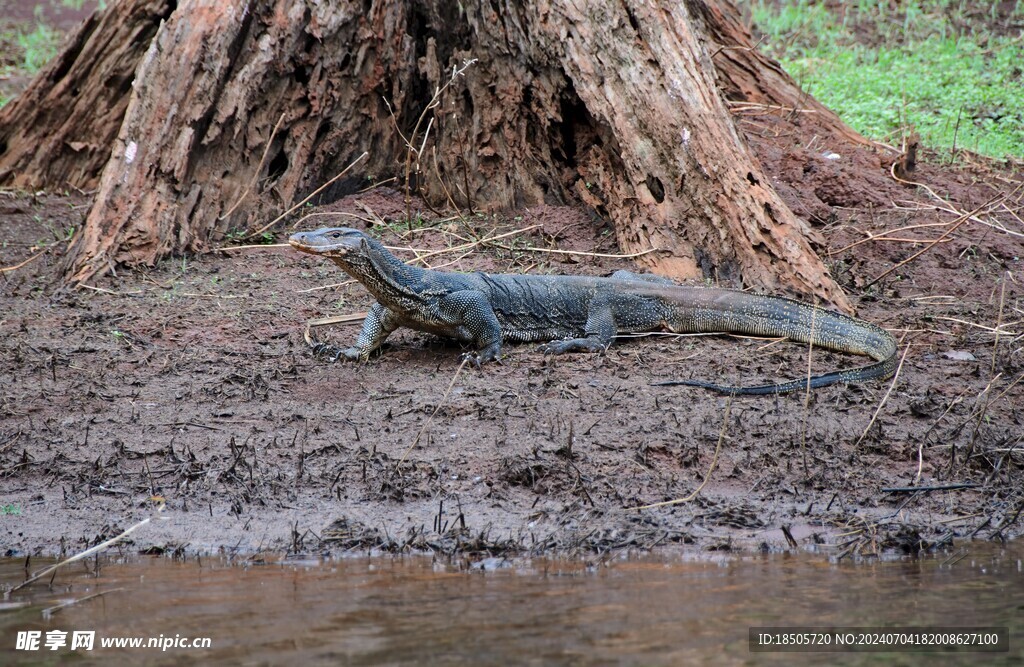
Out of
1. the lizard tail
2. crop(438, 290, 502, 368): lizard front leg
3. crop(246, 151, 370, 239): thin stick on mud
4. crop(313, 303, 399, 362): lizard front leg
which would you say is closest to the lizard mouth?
crop(313, 303, 399, 362): lizard front leg

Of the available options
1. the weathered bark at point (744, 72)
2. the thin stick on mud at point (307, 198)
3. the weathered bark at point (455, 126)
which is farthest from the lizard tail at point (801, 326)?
the weathered bark at point (744, 72)

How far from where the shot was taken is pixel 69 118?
960 centimetres

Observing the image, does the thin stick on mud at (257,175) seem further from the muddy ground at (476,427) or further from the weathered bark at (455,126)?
the muddy ground at (476,427)

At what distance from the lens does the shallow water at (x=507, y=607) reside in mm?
3467

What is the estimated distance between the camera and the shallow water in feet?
11.4

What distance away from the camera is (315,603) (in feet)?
12.8

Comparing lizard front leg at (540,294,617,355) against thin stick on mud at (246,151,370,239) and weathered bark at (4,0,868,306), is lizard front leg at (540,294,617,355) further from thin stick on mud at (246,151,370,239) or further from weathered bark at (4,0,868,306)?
thin stick on mud at (246,151,370,239)

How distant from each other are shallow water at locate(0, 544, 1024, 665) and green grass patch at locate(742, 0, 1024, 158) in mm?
6817

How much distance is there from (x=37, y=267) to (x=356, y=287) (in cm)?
242

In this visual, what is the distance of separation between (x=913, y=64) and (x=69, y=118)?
9.15 metres

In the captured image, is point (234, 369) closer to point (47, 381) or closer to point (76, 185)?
point (47, 381)

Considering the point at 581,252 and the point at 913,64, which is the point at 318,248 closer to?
the point at 581,252

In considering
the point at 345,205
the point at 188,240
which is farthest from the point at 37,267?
the point at 345,205

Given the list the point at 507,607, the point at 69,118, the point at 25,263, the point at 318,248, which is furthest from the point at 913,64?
the point at 507,607
